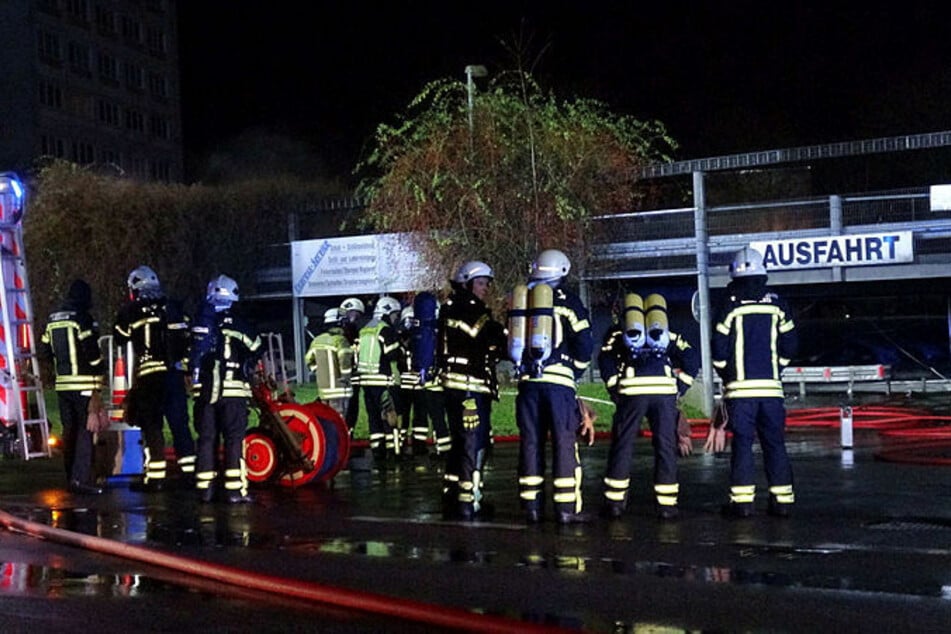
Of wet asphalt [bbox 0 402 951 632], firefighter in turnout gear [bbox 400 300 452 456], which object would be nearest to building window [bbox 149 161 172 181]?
firefighter in turnout gear [bbox 400 300 452 456]

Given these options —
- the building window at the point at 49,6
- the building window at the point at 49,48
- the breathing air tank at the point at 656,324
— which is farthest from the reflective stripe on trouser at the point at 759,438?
the building window at the point at 49,6

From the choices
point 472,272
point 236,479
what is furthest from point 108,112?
point 472,272

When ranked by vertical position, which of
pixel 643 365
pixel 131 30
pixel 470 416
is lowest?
pixel 470 416

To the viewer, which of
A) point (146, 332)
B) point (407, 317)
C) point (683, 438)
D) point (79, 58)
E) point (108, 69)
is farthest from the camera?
point (108, 69)

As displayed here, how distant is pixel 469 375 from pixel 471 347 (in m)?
0.23

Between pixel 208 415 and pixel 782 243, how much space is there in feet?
55.4

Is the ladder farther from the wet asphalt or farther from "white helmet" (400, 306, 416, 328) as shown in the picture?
"white helmet" (400, 306, 416, 328)

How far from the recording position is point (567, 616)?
737 centimetres

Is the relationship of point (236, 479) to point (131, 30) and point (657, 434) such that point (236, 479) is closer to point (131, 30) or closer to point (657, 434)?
point (657, 434)

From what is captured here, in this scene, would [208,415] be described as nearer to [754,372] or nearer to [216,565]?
[216,565]

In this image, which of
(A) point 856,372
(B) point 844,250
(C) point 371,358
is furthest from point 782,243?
(C) point 371,358

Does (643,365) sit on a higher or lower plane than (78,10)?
lower

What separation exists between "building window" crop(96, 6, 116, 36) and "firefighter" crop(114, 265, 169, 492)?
81.8m

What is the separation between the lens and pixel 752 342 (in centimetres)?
1062
